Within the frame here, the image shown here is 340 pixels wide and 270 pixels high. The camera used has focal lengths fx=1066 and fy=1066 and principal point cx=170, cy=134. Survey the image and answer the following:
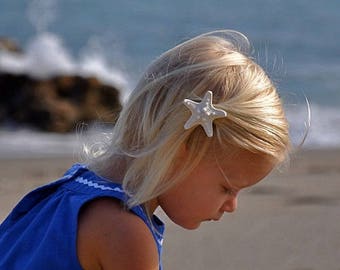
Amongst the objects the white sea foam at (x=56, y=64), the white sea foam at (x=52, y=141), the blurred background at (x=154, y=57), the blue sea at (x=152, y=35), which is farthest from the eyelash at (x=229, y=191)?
the white sea foam at (x=56, y=64)

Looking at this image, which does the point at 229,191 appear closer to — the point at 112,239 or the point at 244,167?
the point at 244,167

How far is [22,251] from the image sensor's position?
2195 mm

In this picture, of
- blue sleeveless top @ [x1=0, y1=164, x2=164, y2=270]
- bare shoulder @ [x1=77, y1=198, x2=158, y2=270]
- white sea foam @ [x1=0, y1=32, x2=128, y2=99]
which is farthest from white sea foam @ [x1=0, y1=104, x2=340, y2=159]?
bare shoulder @ [x1=77, y1=198, x2=158, y2=270]

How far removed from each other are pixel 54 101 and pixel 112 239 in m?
5.50

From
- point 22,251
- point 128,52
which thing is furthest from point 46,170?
point 128,52

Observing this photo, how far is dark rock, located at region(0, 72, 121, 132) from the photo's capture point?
7309 mm

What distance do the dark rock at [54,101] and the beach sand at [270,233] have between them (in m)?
2.62

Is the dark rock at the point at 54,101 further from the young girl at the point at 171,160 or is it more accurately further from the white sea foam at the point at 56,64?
the young girl at the point at 171,160

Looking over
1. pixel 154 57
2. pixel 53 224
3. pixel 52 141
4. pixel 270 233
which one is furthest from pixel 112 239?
pixel 154 57

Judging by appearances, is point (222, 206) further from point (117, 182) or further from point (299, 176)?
point (299, 176)

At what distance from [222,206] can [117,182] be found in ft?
0.71

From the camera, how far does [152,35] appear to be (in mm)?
12164

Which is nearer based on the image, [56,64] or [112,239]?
[112,239]

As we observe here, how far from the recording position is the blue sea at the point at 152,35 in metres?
8.30
